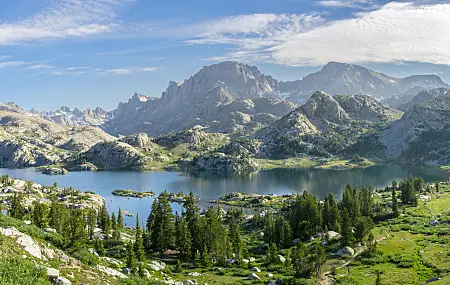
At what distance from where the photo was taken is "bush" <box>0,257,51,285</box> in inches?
1167

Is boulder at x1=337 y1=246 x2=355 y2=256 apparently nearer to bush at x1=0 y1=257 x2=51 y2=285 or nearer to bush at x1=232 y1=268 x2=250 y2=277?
bush at x1=232 y1=268 x2=250 y2=277

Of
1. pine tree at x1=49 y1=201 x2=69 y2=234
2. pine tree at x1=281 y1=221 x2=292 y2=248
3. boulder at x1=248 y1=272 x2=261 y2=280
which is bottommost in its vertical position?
pine tree at x1=281 y1=221 x2=292 y2=248

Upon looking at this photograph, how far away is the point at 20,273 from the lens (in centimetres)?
3119

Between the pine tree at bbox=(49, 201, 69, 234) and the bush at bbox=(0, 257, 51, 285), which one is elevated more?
the bush at bbox=(0, 257, 51, 285)

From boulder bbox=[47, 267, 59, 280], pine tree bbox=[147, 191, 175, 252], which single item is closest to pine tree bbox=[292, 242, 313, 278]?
pine tree bbox=[147, 191, 175, 252]

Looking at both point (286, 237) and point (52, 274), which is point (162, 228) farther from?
point (52, 274)

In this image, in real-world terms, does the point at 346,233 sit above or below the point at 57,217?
below

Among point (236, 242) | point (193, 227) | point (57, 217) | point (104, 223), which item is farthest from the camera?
point (104, 223)

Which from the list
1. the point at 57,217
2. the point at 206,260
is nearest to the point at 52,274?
the point at 206,260

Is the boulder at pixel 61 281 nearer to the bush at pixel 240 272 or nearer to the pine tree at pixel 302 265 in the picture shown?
the bush at pixel 240 272

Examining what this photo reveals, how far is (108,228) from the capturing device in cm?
11000

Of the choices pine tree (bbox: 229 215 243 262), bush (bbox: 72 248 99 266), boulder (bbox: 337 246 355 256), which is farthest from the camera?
pine tree (bbox: 229 215 243 262)

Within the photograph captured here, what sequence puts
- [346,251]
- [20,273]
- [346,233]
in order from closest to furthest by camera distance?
1. [20,273]
2. [346,251]
3. [346,233]

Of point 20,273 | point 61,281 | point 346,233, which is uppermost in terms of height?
point 20,273
